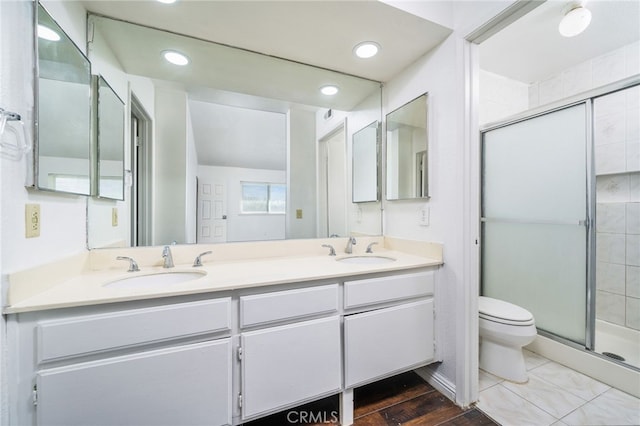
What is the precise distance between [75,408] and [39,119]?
1036 millimetres

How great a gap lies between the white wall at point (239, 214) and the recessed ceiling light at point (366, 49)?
97 centimetres

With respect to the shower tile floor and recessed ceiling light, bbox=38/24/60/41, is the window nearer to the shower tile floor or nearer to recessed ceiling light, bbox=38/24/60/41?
recessed ceiling light, bbox=38/24/60/41

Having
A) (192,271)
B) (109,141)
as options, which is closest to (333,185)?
(192,271)

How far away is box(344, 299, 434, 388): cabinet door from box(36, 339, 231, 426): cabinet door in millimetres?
587

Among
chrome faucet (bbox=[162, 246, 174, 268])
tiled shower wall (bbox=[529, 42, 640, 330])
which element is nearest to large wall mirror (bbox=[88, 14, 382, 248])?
chrome faucet (bbox=[162, 246, 174, 268])

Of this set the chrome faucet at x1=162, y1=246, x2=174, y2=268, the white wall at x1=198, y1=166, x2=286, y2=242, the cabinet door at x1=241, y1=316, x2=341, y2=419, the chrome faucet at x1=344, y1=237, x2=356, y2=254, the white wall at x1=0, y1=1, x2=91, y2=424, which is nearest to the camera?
the white wall at x1=0, y1=1, x2=91, y2=424

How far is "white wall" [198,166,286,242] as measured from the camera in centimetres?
160

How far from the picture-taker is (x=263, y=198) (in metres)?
1.70

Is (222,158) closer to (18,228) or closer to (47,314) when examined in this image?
(18,228)

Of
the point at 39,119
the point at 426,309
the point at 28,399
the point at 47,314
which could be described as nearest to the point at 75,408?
the point at 28,399

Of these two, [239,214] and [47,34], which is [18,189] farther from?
[239,214]

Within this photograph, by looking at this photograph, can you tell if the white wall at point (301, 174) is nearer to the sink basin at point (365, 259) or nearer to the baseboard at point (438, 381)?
the sink basin at point (365, 259)

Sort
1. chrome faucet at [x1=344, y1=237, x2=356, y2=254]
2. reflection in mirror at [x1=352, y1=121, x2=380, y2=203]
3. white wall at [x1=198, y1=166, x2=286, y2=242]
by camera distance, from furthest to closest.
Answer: reflection in mirror at [x1=352, y1=121, x2=380, y2=203]
chrome faucet at [x1=344, y1=237, x2=356, y2=254]
white wall at [x1=198, y1=166, x2=286, y2=242]

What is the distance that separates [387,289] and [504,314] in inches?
35.2
